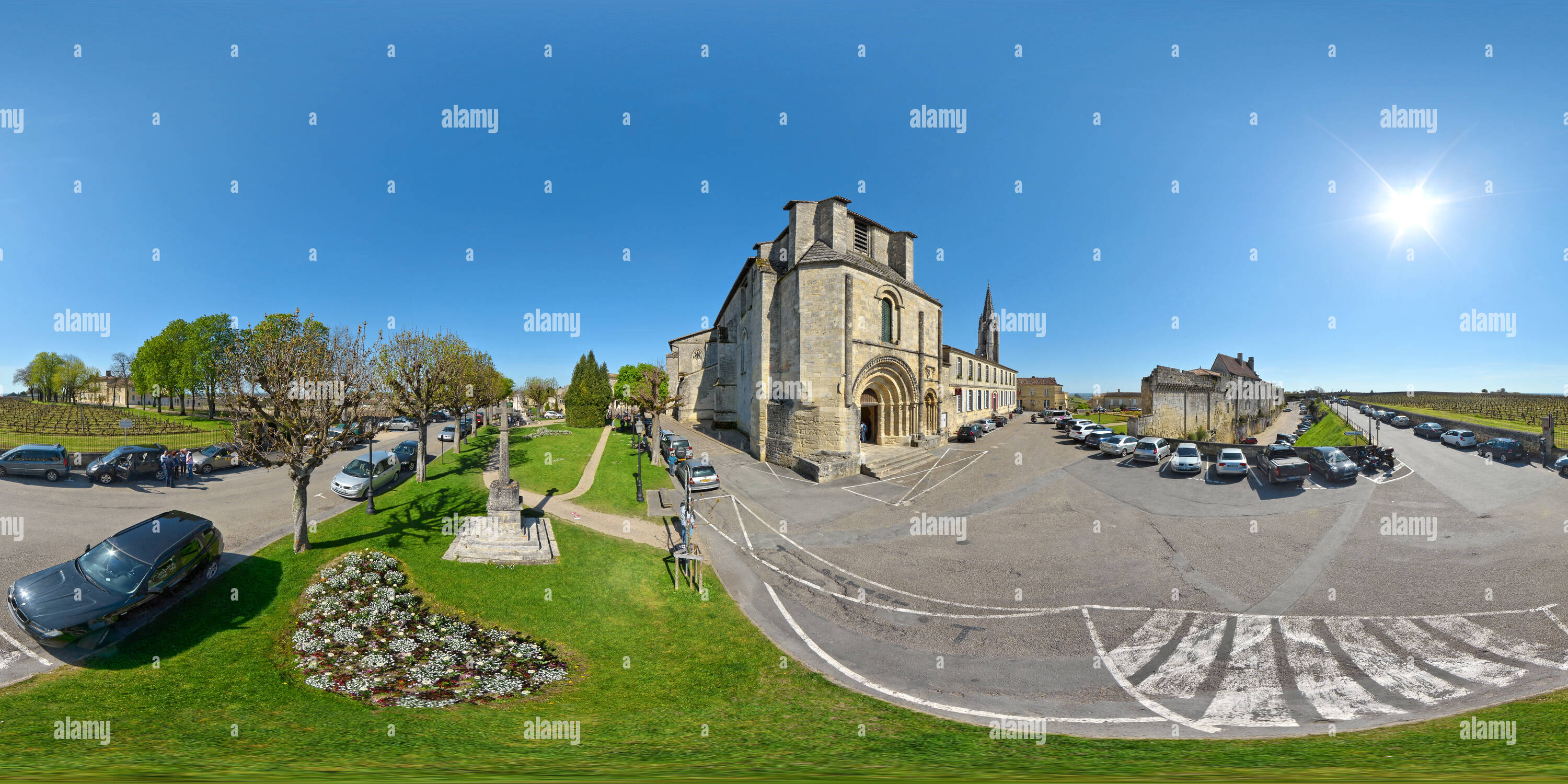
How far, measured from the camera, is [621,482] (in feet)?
58.8

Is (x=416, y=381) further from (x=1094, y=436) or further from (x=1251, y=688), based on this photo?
(x=1094, y=436)

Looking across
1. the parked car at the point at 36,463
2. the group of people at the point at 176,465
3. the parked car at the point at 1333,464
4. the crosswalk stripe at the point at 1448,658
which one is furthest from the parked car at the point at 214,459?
the parked car at the point at 1333,464

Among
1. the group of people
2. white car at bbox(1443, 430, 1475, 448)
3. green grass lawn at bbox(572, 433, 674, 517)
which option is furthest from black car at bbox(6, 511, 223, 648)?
white car at bbox(1443, 430, 1475, 448)

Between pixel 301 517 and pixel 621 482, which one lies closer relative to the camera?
pixel 301 517

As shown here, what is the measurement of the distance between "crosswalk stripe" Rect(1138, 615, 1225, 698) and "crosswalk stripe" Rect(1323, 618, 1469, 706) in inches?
58.4

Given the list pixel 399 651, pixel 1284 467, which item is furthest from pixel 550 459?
A: pixel 1284 467

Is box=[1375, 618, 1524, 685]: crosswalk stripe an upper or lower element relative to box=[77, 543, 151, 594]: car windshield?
lower

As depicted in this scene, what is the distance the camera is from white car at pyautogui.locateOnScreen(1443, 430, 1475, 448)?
18469 millimetres

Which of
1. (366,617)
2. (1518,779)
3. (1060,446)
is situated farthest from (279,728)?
(1060,446)

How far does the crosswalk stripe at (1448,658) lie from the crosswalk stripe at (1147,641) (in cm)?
282

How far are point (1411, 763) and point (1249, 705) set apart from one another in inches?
87.0

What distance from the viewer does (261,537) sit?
10.6 metres

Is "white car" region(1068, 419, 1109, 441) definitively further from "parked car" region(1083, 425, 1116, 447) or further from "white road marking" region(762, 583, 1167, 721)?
"white road marking" region(762, 583, 1167, 721)

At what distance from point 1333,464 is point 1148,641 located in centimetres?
1499
